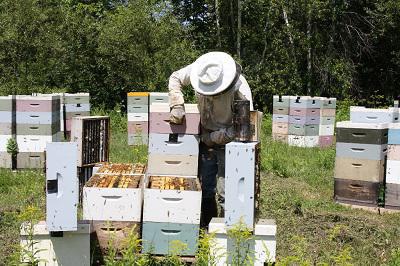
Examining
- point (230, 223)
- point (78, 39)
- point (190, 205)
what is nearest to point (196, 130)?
point (190, 205)

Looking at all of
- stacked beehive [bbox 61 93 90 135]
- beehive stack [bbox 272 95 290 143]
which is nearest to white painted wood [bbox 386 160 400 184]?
beehive stack [bbox 272 95 290 143]

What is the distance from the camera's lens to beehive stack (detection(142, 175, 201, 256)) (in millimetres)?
3658

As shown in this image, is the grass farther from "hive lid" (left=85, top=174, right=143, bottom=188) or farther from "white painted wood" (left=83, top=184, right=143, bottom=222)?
"hive lid" (left=85, top=174, right=143, bottom=188)

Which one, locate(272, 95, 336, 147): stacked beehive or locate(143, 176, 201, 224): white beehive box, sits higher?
locate(272, 95, 336, 147): stacked beehive

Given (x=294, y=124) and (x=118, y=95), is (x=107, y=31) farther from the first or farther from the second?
(x=294, y=124)

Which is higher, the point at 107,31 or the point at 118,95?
the point at 107,31

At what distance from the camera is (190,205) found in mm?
3664

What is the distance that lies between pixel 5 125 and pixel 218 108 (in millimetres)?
4177

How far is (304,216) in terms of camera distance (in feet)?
17.4

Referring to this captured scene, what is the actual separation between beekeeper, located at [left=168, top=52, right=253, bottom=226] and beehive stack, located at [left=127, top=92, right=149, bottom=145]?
19.6 ft

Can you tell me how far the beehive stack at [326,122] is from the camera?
36.2ft

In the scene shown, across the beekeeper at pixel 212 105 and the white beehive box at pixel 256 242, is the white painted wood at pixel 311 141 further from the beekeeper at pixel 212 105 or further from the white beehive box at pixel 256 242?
the white beehive box at pixel 256 242

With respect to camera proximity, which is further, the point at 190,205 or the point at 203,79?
the point at 203,79

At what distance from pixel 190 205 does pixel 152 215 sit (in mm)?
270
